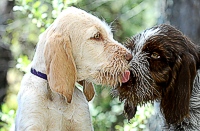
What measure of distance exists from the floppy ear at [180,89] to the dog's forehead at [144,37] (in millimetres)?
172

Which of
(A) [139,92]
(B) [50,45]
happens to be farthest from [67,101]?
(A) [139,92]

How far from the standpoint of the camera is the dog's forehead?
238cm

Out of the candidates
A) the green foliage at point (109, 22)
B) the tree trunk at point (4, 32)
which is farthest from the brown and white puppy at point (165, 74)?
the tree trunk at point (4, 32)

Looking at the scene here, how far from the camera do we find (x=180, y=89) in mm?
2299

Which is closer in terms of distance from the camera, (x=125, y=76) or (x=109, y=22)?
(x=125, y=76)

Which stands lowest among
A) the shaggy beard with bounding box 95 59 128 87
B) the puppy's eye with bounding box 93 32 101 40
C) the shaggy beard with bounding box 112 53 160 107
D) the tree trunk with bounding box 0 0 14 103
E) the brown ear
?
the tree trunk with bounding box 0 0 14 103

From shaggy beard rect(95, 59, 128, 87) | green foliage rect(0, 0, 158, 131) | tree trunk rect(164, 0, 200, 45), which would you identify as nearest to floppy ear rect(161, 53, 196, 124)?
shaggy beard rect(95, 59, 128, 87)

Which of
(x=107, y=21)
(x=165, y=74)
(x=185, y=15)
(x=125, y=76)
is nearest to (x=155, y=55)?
(x=165, y=74)

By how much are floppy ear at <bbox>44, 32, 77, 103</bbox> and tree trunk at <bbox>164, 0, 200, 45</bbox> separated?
108 cm

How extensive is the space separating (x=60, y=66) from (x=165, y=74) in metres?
0.53

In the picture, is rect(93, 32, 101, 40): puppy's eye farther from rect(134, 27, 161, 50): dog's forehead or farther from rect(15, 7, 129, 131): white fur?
rect(134, 27, 161, 50): dog's forehead

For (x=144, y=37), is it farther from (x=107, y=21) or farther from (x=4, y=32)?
(x=4, y=32)

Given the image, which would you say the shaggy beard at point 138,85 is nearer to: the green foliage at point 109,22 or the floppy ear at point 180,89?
the floppy ear at point 180,89

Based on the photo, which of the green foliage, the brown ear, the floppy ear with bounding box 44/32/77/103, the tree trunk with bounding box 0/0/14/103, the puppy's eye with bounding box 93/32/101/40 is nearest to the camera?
the floppy ear with bounding box 44/32/77/103
